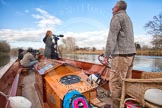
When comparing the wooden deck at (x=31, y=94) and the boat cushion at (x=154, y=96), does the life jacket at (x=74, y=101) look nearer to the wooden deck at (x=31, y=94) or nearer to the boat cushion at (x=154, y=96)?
the boat cushion at (x=154, y=96)

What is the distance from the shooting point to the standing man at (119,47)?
1414 millimetres

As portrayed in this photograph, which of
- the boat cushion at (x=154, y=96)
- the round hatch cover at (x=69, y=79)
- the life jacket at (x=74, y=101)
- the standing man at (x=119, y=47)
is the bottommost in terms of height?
the life jacket at (x=74, y=101)

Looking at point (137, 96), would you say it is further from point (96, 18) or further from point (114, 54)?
point (96, 18)

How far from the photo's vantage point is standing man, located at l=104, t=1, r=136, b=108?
1.41m

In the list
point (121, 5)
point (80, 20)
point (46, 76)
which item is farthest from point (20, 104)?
point (80, 20)

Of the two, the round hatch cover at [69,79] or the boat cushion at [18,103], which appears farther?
the round hatch cover at [69,79]

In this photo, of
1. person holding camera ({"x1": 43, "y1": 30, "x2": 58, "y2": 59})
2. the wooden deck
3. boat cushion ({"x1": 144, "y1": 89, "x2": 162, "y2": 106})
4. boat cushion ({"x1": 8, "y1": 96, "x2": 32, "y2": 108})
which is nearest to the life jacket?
boat cushion ({"x1": 8, "y1": 96, "x2": 32, "y2": 108})

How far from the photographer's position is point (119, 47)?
1.45 metres

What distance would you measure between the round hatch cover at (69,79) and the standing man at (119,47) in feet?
1.36

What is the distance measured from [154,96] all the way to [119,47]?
0.60 m

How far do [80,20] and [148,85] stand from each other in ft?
7.52

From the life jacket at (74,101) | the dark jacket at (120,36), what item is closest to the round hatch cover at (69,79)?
the life jacket at (74,101)

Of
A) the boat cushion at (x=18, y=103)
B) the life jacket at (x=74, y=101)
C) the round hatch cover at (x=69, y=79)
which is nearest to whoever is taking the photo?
the boat cushion at (x=18, y=103)

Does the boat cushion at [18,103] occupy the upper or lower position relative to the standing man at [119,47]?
lower
